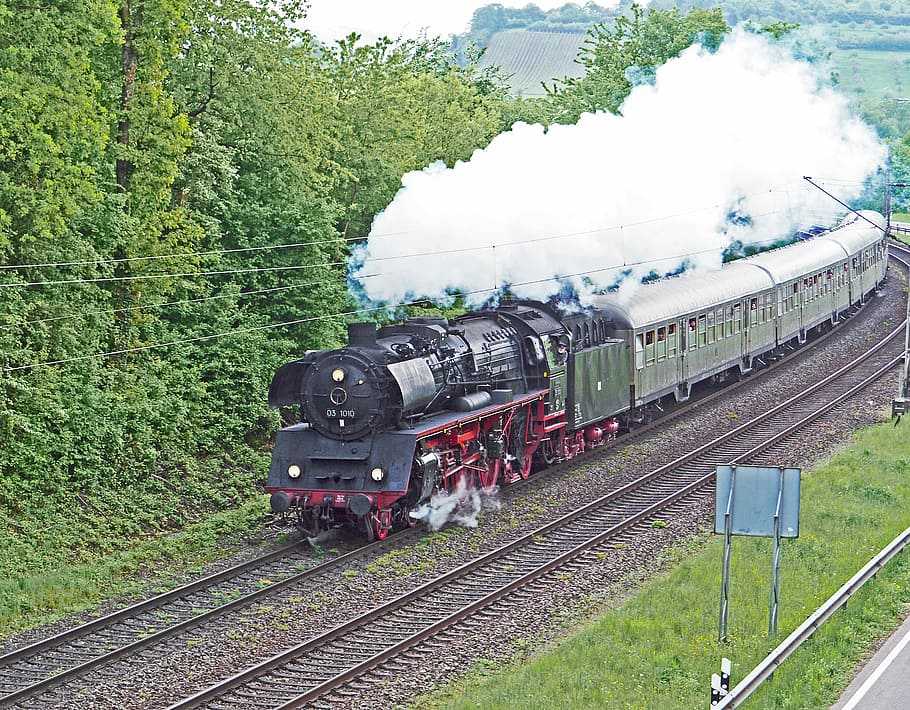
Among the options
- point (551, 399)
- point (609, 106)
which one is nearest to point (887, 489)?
Result: point (551, 399)

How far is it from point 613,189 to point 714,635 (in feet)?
48.2

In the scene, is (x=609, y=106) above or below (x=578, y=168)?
above

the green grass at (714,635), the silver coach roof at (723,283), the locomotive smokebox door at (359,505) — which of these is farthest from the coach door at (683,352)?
the locomotive smokebox door at (359,505)

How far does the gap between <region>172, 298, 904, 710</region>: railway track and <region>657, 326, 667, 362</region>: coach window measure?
268cm

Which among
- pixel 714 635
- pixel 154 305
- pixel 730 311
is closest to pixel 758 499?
pixel 714 635

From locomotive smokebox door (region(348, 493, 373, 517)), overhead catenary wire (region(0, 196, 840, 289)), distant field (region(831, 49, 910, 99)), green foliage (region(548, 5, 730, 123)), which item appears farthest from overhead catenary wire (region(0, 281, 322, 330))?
distant field (region(831, 49, 910, 99))

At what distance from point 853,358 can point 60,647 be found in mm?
31485

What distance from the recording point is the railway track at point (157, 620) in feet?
43.9

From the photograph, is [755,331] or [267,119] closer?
[267,119]

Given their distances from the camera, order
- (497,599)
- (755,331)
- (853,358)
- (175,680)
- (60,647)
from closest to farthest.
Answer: (175,680)
(60,647)
(497,599)
(755,331)
(853,358)

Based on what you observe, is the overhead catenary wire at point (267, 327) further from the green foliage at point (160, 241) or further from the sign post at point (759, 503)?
the sign post at point (759, 503)

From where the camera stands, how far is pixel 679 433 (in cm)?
2820

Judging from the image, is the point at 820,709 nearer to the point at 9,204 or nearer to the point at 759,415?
the point at 9,204

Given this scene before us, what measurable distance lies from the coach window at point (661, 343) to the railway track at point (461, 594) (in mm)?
2677
